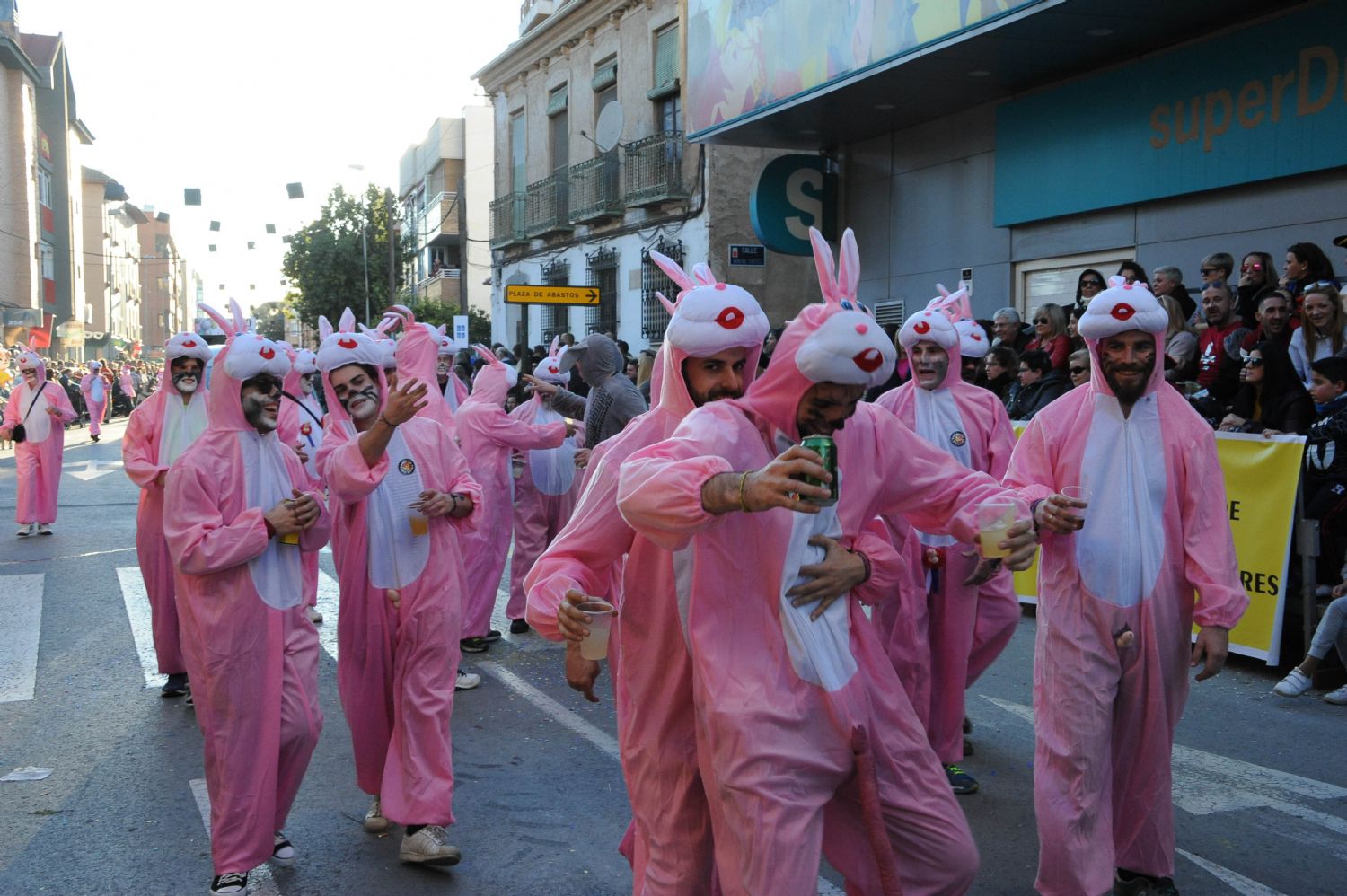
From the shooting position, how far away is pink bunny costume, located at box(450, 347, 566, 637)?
8.46 meters

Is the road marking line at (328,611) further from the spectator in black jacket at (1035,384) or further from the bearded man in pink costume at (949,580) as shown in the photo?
the spectator in black jacket at (1035,384)

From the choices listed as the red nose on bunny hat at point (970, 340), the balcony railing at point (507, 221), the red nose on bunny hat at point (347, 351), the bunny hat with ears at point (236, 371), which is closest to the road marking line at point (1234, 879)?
the red nose on bunny hat at point (970, 340)

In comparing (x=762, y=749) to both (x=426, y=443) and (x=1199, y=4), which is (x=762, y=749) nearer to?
(x=426, y=443)

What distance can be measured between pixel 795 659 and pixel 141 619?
7.91 metres

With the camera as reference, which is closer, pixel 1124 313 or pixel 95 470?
pixel 1124 313

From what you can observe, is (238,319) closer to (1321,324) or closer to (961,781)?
(961,781)

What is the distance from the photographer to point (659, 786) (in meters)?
3.18

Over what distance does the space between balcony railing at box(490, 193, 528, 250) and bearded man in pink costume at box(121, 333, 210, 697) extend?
2209 centimetres

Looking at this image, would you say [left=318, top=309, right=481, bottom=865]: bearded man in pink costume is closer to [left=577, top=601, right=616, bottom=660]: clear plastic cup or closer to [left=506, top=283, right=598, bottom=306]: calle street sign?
[left=577, top=601, right=616, bottom=660]: clear plastic cup

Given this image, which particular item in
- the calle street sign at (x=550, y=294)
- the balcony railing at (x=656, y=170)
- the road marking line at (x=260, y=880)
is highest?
the balcony railing at (x=656, y=170)

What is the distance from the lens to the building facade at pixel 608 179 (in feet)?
70.5

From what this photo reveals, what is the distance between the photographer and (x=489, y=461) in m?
8.89

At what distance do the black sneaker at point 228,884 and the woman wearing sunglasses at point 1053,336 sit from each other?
757 centimetres

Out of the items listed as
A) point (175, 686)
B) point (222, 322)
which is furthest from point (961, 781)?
point (175, 686)
